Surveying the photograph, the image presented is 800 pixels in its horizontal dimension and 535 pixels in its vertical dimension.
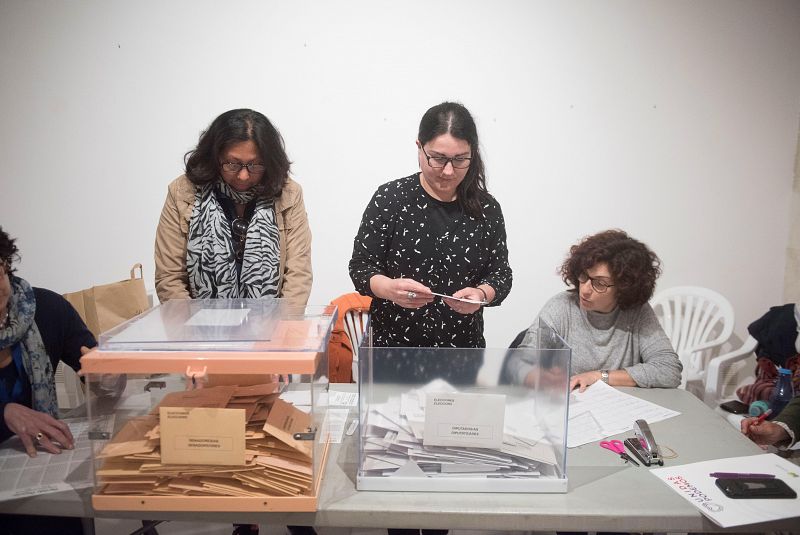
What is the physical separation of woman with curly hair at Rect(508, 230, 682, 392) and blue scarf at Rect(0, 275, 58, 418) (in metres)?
1.46

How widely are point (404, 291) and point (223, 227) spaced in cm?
68

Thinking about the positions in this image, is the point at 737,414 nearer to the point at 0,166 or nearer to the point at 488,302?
the point at 488,302

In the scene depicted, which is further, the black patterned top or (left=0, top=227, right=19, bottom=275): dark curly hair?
the black patterned top

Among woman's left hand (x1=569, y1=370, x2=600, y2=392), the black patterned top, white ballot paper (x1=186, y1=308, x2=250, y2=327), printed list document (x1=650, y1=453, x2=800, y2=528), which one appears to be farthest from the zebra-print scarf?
printed list document (x1=650, y1=453, x2=800, y2=528)

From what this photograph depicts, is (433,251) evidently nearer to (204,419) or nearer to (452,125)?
(452,125)

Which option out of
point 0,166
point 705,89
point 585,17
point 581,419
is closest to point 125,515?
point 581,419

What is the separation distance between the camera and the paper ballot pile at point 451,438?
106 cm

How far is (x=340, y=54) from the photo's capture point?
260cm

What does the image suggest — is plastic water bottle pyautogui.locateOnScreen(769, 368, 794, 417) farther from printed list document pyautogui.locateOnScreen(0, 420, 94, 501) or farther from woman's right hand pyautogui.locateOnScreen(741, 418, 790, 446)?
printed list document pyautogui.locateOnScreen(0, 420, 94, 501)

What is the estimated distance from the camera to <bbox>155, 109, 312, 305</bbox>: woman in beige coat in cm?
176

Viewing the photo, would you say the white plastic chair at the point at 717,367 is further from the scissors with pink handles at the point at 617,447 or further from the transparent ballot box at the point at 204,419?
the transparent ballot box at the point at 204,419

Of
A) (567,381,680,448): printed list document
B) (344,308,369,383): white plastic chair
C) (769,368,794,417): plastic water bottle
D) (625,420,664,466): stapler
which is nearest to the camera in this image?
(625,420,664,466): stapler

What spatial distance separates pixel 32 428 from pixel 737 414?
242 centimetres

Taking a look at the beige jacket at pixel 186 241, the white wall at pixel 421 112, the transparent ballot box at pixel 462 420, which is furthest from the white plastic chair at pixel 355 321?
the transparent ballot box at pixel 462 420
